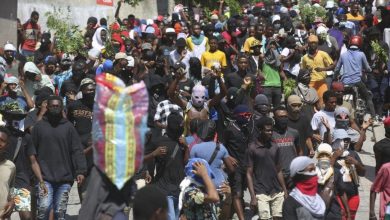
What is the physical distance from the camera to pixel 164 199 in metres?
6.16

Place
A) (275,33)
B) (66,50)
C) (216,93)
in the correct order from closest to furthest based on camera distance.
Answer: (216,93) < (66,50) < (275,33)

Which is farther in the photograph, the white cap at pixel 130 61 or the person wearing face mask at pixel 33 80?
the white cap at pixel 130 61

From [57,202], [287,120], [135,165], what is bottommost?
[57,202]

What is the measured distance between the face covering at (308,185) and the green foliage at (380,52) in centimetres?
1145

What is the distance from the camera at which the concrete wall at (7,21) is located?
1833cm

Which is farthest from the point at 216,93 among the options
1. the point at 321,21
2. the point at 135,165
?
the point at 321,21

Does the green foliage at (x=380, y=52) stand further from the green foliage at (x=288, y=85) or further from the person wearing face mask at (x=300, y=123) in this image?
the person wearing face mask at (x=300, y=123)

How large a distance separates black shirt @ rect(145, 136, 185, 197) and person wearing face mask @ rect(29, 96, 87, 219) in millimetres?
904

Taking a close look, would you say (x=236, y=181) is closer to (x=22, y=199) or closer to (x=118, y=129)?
(x=22, y=199)

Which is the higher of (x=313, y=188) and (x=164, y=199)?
(x=164, y=199)

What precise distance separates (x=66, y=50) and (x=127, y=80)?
417 centimetres

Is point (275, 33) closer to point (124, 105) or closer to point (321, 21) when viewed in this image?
point (321, 21)

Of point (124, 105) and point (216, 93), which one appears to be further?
point (216, 93)

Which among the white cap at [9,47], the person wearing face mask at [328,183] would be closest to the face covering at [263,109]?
the person wearing face mask at [328,183]
